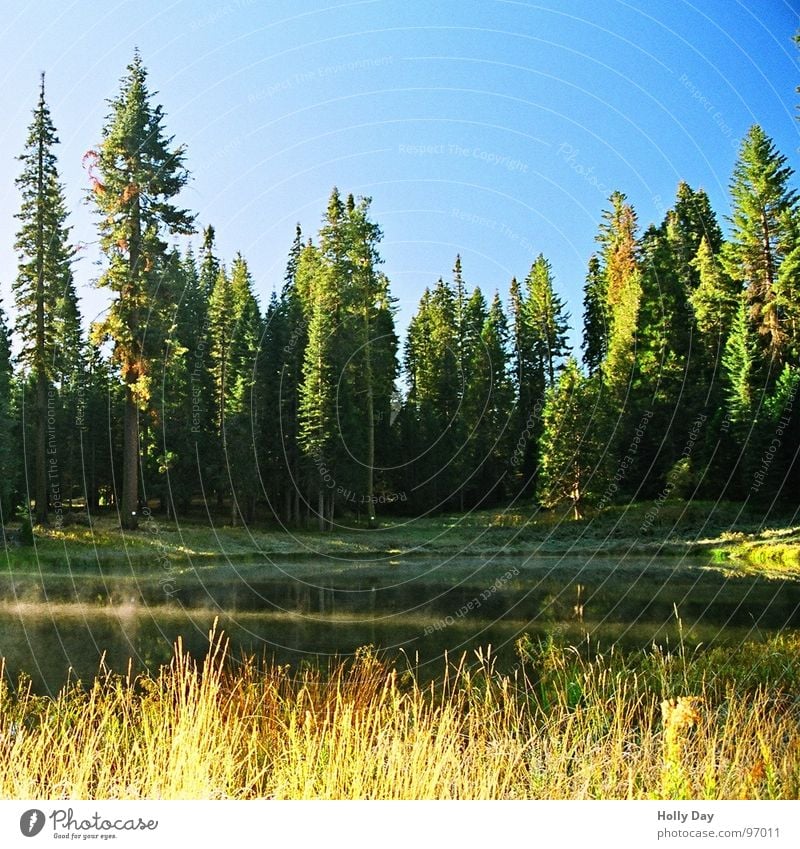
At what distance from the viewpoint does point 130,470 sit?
Answer: 20500 millimetres

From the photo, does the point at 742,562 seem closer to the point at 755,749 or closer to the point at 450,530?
the point at 450,530

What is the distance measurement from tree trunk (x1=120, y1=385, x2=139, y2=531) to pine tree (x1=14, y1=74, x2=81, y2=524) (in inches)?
86.4

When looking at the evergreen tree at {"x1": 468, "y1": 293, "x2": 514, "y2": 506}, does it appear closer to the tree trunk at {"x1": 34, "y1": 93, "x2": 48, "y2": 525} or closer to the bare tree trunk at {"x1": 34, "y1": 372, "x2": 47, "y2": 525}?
the tree trunk at {"x1": 34, "y1": 93, "x2": 48, "y2": 525}

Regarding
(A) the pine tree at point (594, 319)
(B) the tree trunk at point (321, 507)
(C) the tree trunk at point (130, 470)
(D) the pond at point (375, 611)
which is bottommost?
(D) the pond at point (375, 611)

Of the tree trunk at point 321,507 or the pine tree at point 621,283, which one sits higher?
the pine tree at point 621,283

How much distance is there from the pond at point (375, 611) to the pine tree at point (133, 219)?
546cm

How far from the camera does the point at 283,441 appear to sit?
24.3 meters

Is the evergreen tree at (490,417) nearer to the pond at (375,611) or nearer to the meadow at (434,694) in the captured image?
the meadow at (434,694)

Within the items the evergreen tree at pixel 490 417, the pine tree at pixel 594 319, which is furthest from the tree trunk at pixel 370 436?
the pine tree at pixel 594 319

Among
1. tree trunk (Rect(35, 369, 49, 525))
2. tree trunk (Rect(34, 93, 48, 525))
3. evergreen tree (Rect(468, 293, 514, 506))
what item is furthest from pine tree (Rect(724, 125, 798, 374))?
tree trunk (Rect(35, 369, 49, 525))

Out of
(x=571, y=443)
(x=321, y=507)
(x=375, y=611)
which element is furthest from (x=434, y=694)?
(x=571, y=443)

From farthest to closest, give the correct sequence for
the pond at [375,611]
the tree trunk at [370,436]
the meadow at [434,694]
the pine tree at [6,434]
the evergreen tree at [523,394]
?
the tree trunk at [370,436] → the pine tree at [6,434] → the evergreen tree at [523,394] → the pond at [375,611] → the meadow at [434,694]

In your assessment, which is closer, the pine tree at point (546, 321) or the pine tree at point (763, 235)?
the pine tree at point (763, 235)

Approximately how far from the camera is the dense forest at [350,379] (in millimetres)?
18562
